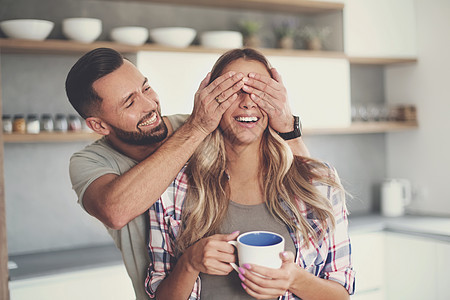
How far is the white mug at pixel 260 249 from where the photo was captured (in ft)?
3.77

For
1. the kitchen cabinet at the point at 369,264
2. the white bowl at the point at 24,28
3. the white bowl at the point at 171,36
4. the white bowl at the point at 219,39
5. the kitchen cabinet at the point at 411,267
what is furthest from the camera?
the kitchen cabinet at the point at 369,264

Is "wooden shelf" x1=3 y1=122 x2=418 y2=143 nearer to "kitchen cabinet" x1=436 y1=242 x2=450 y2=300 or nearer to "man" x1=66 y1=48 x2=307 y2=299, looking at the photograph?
"kitchen cabinet" x1=436 y1=242 x2=450 y2=300

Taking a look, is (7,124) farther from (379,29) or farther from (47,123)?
(379,29)

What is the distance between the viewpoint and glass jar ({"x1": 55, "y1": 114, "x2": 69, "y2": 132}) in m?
2.83

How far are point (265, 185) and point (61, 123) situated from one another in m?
1.64

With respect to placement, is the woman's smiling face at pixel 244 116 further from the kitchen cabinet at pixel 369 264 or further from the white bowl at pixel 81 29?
the kitchen cabinet at pixel 369 264

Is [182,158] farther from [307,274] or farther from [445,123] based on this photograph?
[445,123]

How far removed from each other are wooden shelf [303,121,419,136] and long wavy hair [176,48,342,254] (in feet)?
6.12

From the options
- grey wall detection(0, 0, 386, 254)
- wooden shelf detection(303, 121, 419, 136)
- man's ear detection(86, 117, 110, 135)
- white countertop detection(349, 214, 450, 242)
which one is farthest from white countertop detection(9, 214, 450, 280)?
man's ear detection(86, 117, 110, 135)

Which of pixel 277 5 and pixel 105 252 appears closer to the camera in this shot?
pixel 105 252

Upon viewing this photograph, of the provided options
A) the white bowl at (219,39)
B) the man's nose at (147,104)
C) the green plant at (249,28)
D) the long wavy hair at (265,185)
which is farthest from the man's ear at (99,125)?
the green plant at (249,28)

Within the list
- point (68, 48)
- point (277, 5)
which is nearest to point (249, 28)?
point (277, 5)

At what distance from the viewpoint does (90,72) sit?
1561 mm

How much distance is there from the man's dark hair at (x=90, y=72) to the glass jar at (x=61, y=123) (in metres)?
1.27
